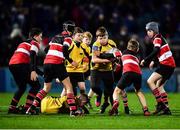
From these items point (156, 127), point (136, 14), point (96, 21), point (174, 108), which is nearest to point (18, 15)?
point (96, 21)

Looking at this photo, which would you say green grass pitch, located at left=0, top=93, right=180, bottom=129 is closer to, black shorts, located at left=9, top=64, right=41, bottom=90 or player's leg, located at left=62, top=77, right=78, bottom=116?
player's leg, located at left=62, top=77, right=78, bottom=116

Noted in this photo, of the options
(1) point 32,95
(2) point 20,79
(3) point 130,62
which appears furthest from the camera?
(2) point 20,79

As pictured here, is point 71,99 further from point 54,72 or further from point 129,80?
point 129,80

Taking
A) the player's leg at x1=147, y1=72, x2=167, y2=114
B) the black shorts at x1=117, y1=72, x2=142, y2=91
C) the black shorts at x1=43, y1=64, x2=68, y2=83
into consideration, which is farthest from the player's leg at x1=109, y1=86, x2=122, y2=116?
the black shorts at x1=43, y1=64, x2=68, y2=83

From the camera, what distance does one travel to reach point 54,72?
656 inches

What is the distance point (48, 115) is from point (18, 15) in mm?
12767

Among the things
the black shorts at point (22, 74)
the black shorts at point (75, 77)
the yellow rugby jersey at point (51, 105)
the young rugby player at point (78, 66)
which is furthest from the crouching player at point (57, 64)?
the black shorts at point (75, 77)

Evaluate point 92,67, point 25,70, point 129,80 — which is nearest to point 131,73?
point 129,80

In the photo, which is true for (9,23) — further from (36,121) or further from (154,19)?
(36,121)

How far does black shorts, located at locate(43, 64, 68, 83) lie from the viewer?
16.6 metres

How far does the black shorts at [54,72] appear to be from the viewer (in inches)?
652

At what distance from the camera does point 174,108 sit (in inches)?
770

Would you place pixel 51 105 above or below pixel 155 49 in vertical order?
below

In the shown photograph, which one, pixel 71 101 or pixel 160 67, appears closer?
pixel 71 101
